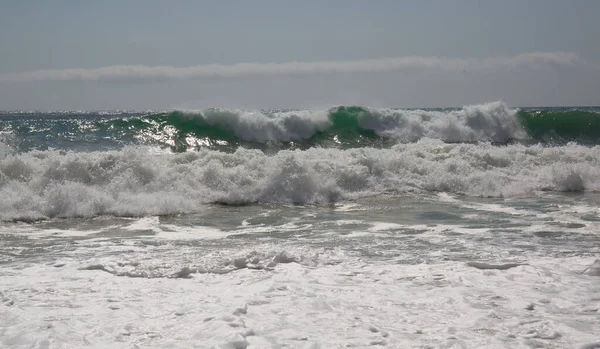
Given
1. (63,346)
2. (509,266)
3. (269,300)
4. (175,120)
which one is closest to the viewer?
(63,346)

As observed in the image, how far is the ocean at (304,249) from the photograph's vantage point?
4.08 metres

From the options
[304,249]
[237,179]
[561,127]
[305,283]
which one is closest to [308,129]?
[237,179]

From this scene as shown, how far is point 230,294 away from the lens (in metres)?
4.91

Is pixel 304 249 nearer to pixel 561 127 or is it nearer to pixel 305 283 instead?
pixel 305 283

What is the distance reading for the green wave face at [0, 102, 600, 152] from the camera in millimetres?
20297

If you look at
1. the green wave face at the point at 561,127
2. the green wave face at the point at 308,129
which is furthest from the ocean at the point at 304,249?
the green wave face at the point at 561,127

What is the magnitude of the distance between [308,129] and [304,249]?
15.7 m

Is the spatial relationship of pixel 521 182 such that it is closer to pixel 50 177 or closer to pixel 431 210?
pixel 431 210

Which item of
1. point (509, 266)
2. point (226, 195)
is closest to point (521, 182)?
point (226, 195)

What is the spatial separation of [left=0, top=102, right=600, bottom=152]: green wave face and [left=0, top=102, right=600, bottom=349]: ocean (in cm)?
398

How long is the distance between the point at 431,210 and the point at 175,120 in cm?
1373

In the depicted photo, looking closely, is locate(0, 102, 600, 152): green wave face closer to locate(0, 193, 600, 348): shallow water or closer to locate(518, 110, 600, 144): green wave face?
locate(518, 110, 600, 144): green wave face

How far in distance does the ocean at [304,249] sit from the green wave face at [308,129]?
398 cm

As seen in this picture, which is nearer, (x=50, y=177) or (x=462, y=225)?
(x=462, y=225)
